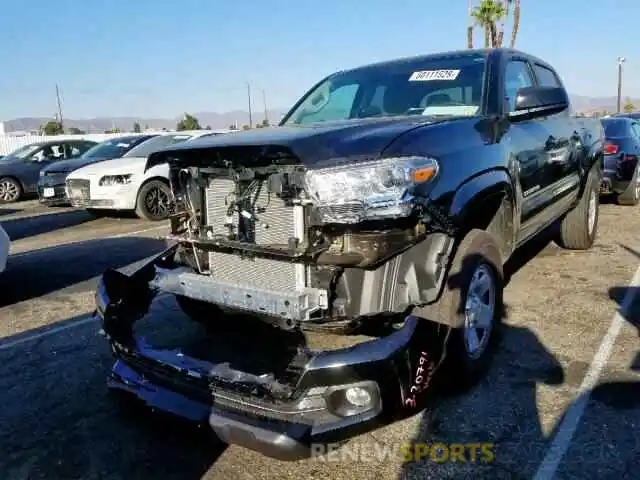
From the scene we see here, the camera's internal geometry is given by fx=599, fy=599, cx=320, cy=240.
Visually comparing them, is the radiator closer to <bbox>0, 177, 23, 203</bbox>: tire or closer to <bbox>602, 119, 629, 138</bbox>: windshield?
<bbox>602, 119, 629, 138</bbox>: windshield

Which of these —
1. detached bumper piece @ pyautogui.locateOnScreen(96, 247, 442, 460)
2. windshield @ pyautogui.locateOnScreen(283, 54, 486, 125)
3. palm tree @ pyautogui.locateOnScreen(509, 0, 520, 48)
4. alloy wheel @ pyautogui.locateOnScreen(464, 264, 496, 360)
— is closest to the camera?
detached bumper piece @ pyautogui.locateOnScreen(96, 247, 442, 460)

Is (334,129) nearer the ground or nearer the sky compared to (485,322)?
nearer the sky

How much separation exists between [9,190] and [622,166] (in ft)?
46.0

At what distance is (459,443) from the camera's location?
2867mm

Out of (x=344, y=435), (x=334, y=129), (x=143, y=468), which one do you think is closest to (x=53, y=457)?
(x=143, y=468)

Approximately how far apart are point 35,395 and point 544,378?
3.04 metres

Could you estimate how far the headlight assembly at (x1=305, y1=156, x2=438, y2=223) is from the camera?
2.70 m

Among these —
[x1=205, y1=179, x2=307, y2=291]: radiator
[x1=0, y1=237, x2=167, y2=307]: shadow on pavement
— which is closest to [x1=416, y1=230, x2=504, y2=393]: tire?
[x1=205, y1=179, x2=307, y2=291]: radiator

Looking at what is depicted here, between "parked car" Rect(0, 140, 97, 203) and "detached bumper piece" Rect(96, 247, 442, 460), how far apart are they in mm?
14293

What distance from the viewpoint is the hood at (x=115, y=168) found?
10.4 metres

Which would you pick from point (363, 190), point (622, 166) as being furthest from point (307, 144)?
point (622, 166)

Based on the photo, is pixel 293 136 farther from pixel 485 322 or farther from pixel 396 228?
pixel 485 322

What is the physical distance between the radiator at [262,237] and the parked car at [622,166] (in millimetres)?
8000

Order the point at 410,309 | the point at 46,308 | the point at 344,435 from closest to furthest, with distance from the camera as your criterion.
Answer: the point at 344,435 → the point at 410,309 → the point at 46,308
